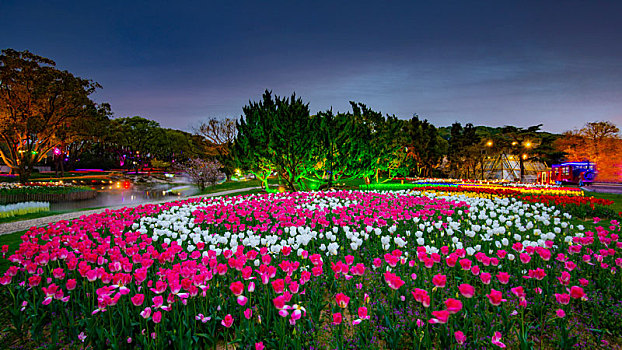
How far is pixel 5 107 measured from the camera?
83.1 ft

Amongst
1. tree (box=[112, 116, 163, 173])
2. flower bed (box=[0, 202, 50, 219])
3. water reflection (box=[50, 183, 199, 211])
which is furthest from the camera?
tree (box=[112, 116, 163, 173])

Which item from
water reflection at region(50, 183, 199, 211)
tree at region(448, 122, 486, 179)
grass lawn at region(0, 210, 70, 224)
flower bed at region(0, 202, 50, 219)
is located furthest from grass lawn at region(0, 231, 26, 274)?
tree at region(448, 122, 486, 179)

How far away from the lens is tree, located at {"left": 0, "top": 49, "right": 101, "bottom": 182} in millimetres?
25172

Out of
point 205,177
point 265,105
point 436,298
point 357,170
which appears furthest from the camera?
point 205,177

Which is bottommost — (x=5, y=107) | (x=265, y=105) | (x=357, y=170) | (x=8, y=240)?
(x=8, y=240)

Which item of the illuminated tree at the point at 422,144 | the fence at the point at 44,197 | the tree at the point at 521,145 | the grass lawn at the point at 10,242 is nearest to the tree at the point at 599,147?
the tree at the point at 521,145

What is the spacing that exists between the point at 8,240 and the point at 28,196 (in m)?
15.2

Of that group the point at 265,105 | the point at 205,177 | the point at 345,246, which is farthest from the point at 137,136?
the point at 345,246

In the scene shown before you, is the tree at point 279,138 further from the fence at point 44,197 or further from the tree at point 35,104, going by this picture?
the tree at point 35,104

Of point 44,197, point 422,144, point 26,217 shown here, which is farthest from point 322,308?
point 422,144

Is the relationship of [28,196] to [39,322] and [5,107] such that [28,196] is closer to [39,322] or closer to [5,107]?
[5,107]

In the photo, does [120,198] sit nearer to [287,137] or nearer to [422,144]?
[287,137]

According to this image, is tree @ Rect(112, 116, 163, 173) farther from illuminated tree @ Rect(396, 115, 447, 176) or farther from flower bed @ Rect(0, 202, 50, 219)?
illuminated tree @ Rect(396, 115, 447, 176)

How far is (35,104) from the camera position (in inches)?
1045
